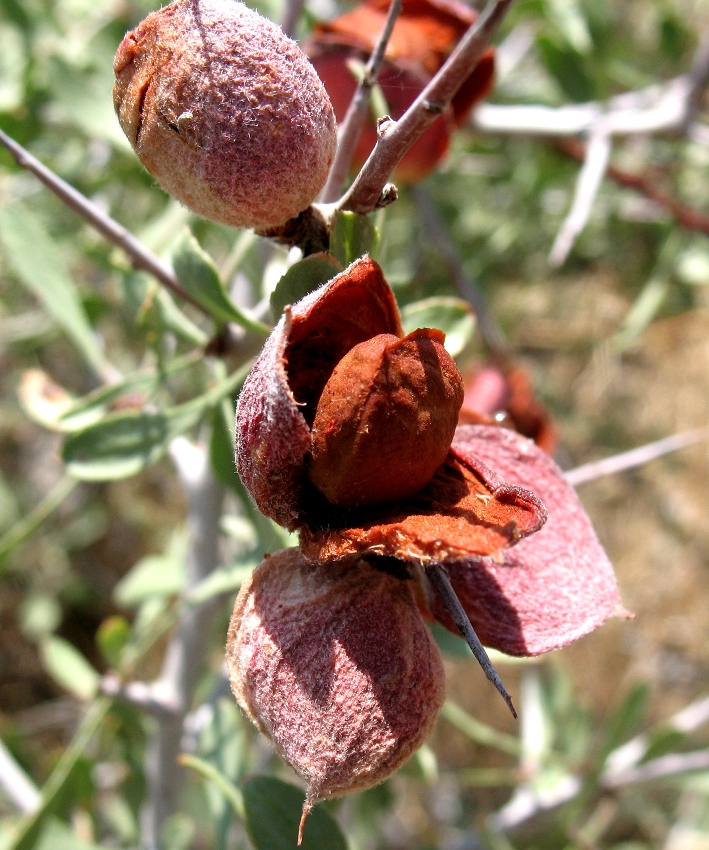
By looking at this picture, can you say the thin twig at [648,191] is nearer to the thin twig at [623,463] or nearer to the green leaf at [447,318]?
the thin twig at [623,463]

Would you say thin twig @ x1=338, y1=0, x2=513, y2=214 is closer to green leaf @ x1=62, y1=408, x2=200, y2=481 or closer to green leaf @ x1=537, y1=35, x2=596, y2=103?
green leaf @ x1=62, y1=408, x2=200, y2=481

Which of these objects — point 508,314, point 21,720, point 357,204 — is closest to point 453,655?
Answer: point 357,204

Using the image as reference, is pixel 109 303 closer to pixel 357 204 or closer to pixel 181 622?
pixel 181 622

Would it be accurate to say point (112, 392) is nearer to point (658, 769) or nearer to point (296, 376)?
point (296, 376)

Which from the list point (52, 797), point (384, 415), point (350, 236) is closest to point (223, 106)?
point (350, 236)

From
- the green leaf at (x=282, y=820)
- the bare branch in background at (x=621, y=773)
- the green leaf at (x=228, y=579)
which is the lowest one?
the bare branch in background at (x=621, y=773)

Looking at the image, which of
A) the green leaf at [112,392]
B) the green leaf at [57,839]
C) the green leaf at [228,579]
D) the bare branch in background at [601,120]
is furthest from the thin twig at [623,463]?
the green leaf at [57,839]
